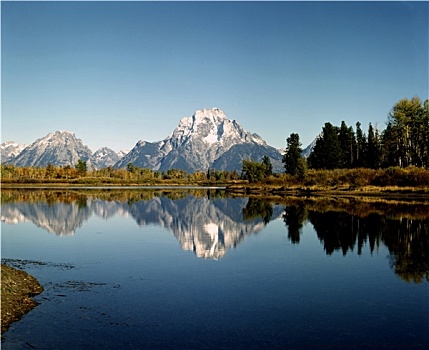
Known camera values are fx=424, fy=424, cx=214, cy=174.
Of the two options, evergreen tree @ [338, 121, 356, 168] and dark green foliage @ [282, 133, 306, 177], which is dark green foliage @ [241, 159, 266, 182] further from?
evergreen tree @ [338, 121, 356, 168]

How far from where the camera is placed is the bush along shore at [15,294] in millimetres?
16577

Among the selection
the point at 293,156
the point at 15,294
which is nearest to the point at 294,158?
the point at 293,156

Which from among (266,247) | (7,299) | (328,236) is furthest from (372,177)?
(7,299)

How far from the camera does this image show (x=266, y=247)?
115 feet

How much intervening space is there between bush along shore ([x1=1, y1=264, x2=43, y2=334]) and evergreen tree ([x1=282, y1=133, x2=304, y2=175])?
372ft

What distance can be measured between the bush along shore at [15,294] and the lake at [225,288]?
1.55 feet

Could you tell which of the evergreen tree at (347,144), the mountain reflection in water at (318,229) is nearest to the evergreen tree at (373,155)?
the evergreen tree at (347,144)

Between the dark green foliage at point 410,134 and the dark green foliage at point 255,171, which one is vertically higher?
the dark green foliage at point 410,134

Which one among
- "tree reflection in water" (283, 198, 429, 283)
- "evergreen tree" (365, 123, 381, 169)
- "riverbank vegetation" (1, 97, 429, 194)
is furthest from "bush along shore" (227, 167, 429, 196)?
"tree reflection in water" (283, 198, 429, 283)

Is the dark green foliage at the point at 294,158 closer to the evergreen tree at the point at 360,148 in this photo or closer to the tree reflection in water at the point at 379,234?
the evergreen tree at the point at 360,148

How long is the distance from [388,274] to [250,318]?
11452 mm

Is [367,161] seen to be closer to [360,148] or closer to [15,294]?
[360,148]

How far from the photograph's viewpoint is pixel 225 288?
21750 millimetres

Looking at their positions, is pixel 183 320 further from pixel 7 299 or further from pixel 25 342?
pixel 7 299
